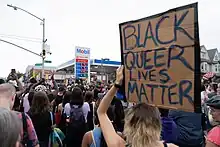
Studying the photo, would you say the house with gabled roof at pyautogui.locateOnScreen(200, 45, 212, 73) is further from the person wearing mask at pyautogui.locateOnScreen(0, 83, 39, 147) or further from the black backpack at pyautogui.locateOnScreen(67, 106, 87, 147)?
the person wearing mask at pyautogui.locateOnScreen(0, 83, 39, 147)

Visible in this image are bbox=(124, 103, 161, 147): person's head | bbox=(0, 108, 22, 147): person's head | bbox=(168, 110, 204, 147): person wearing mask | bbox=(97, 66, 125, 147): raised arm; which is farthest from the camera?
bbox=(168, 110, 204, 147): person wearing mask

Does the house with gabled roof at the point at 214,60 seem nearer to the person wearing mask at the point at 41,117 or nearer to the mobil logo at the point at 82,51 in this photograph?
the mobil logo at the point at 82,51

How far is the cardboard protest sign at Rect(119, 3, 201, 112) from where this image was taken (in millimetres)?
2348

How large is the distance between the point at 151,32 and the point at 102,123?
108cm

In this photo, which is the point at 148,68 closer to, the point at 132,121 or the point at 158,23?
the point at 158,23

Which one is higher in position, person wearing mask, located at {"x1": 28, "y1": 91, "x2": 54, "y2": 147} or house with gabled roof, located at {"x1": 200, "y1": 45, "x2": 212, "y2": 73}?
house with gabled roof, located at {"x1": 200, "y1": 45, "x2": 212, "y2": 73}

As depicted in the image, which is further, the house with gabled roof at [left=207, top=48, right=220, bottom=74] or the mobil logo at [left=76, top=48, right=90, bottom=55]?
the house with gabled roof at [left=207, top=48, right=220, bottom=74]

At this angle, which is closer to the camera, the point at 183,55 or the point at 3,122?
the point at 3,122

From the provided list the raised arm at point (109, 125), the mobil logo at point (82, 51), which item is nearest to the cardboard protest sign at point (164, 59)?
the raised arm at point (109, 125)

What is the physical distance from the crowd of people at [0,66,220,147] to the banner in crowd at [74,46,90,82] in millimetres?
15029

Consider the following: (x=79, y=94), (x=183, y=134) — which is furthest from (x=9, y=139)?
(x=79, y=94)

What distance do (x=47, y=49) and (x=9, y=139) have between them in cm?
2258

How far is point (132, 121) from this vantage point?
83.1 inches

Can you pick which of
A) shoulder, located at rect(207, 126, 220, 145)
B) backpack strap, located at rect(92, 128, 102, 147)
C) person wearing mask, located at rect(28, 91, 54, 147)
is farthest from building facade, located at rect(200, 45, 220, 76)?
backpack strap, located at rect(92, 128, 102, 147)
